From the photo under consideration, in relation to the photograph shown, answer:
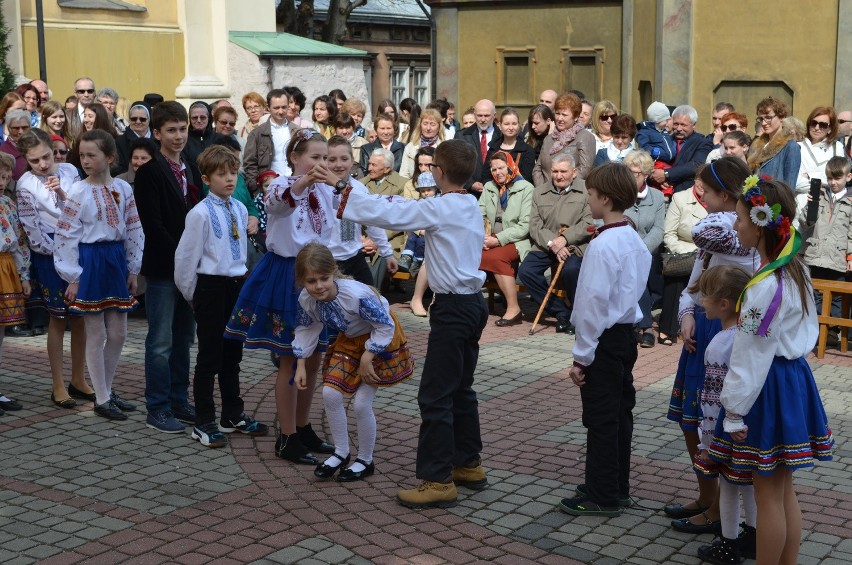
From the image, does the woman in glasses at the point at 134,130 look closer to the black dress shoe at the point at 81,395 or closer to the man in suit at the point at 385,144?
the black dress shoe at the point at 81,395

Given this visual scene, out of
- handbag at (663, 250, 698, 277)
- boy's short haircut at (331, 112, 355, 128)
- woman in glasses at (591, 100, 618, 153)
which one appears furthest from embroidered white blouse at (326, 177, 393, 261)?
boy's short haircut at (331, 112, 355, 128)

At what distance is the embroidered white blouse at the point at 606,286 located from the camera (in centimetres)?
572

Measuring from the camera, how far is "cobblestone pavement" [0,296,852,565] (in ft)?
18.2

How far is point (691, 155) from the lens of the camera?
479 inches

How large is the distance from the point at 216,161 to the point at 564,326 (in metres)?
4.82

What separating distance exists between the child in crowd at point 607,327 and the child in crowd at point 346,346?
108 centimetres

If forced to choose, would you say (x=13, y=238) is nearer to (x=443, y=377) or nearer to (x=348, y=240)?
(x=348, y=240)

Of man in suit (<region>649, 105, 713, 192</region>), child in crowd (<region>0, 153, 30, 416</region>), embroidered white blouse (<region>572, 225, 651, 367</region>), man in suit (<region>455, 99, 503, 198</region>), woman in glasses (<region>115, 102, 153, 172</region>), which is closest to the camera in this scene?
embroidered white blouse (<region>572, 225, 651, 367</region>)

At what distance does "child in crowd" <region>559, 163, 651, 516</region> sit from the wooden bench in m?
4.54

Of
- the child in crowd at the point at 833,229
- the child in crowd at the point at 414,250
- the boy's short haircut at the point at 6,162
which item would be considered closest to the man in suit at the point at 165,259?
the boy's short haircut at the point at 6,162

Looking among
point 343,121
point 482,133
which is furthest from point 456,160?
point 343,121

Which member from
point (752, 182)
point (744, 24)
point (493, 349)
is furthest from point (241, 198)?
point (744, 24)

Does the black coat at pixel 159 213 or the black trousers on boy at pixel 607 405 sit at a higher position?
the black coat at pixel 159 213

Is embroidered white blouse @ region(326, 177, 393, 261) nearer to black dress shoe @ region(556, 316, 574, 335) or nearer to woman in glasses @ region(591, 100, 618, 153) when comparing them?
black dress shoe @ region(556, 316, 574, 335)
